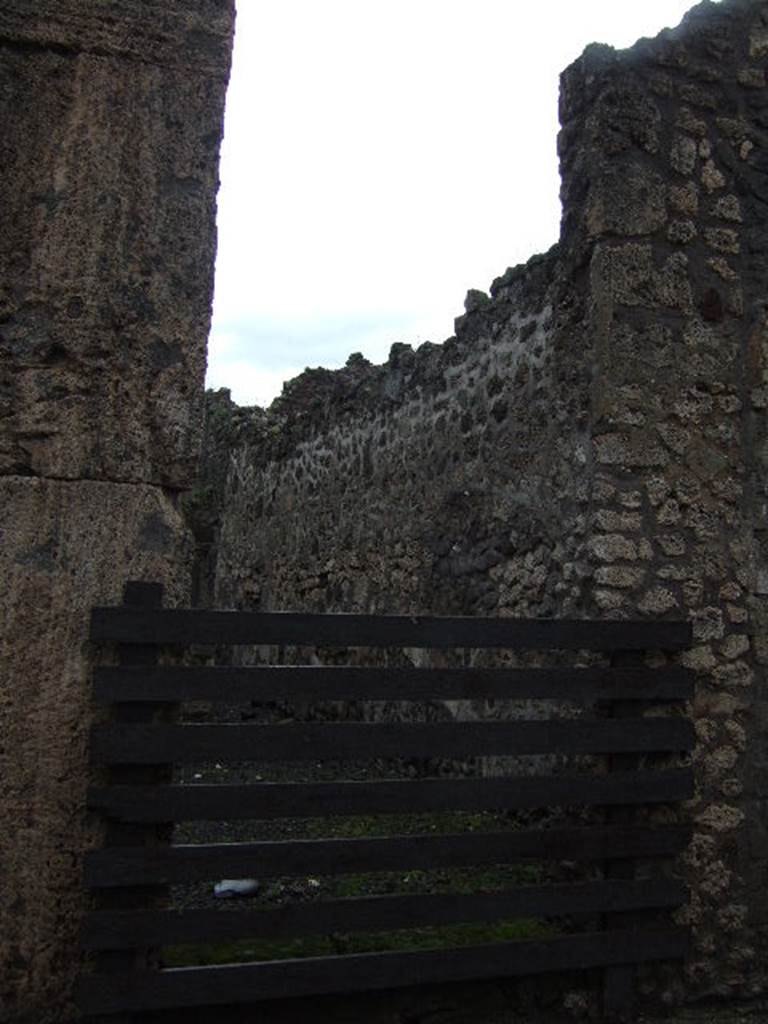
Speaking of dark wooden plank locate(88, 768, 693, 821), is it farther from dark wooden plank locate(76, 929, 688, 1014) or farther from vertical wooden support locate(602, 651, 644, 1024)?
dark wooden plank locate(76, 929, 688, 1014)

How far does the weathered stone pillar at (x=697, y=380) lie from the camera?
3934 mm

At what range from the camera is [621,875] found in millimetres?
3574

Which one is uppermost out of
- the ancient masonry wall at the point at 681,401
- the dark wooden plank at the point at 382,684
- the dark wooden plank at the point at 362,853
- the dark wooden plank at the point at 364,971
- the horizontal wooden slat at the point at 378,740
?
the ancient masonry wall at the point at 681,401

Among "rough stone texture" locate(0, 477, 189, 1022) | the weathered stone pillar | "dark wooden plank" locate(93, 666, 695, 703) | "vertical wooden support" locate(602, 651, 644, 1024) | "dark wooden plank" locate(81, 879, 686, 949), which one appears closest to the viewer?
"rough stone texture" locate(0, 477, 189, 1022)

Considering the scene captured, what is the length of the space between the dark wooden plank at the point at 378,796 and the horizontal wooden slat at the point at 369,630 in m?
0.44

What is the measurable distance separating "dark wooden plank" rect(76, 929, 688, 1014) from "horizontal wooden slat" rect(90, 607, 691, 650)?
0.94m

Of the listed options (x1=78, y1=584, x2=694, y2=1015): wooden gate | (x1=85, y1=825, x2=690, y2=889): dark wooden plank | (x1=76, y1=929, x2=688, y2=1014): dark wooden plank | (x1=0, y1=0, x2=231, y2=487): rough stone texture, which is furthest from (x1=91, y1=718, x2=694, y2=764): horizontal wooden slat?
(x1=0, y1=0, x2=231, y2=487): rough stone texture

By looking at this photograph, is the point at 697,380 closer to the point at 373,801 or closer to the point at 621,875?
the point at 621,875

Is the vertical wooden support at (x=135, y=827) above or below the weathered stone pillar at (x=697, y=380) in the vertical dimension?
below

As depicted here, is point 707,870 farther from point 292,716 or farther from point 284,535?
point 284,535

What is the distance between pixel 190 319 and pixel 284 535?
7.23m

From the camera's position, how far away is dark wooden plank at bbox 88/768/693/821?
2.82 meters

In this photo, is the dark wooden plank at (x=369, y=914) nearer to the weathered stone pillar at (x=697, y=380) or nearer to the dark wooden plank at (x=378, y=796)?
the dark wooden plank at (x=378, y=796)

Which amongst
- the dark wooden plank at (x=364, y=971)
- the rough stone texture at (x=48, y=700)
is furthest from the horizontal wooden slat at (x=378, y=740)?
the dark wooden plank at (x=364, y=971)
